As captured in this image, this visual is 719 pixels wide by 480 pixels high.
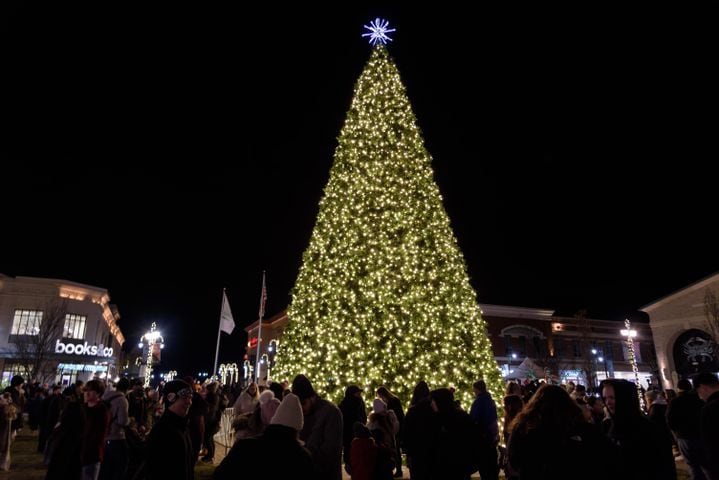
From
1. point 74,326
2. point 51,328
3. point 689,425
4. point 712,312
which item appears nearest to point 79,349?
point 74,326

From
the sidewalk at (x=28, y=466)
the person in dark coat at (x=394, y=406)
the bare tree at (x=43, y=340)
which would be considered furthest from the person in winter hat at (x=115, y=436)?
the bare tree at (x=43, y=340)

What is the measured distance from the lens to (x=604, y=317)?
207 feet

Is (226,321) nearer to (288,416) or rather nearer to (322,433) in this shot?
(322,433)

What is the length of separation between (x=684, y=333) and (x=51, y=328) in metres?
54.0

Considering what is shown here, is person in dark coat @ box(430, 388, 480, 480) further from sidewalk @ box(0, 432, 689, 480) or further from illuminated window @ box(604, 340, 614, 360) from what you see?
illuminated window @ box(604, 340, 614, 360)

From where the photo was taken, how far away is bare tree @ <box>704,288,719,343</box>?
32.1 meters

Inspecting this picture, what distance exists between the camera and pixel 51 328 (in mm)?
41625

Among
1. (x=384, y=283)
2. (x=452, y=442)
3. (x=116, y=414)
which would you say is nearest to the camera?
(x=452, y=442)

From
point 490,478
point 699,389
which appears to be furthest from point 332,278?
point 699,389

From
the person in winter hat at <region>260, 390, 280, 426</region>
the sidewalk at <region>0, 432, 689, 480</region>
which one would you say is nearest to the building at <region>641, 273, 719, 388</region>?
the sidewalk at <region>0, 432, 689, 480</region>

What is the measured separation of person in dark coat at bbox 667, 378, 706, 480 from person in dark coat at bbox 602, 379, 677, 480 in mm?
3550

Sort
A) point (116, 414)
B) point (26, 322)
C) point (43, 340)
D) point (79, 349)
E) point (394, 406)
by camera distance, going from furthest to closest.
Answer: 1. point (79, 349)
2. point (26, 322)
3. point (43, 340)
4. point (394, 406)
5. point (116, 414)

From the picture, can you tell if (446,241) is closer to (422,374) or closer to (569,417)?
(422,374)

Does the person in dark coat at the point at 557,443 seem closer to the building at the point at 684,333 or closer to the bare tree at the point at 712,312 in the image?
the bare tree at the point at 712,312
